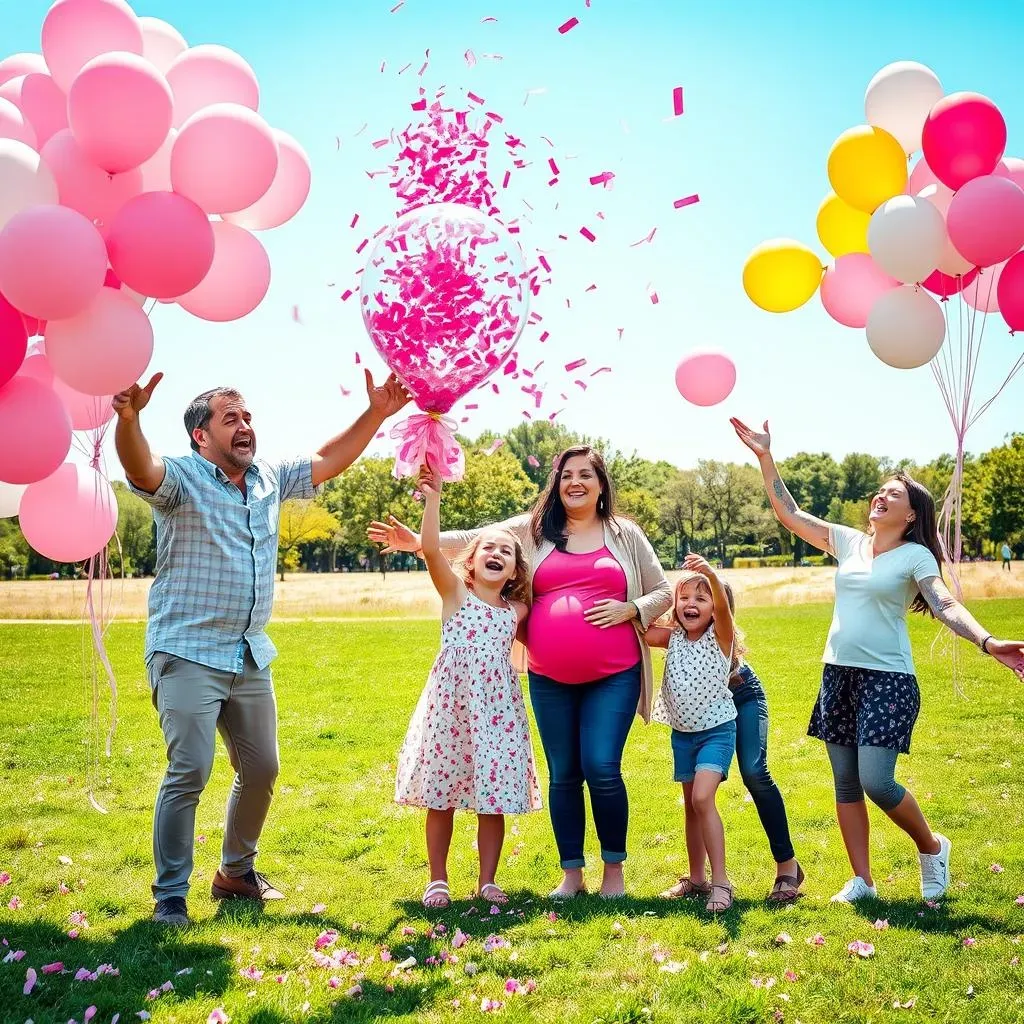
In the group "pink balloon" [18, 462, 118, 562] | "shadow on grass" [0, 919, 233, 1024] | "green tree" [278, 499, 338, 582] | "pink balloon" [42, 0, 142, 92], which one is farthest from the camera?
"green tree" [278, 499, 338, 582]

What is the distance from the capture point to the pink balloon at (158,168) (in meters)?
3.67

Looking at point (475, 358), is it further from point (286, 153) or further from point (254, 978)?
point (254, 978)

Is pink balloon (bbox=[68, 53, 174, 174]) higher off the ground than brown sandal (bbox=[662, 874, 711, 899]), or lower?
higher

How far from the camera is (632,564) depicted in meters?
4.46

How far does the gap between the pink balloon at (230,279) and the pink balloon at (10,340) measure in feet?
2.53

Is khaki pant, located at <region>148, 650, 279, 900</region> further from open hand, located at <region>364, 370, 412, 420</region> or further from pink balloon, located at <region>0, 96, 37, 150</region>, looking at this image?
pink balloon, located at <region>0, 96, 37, 150</region>

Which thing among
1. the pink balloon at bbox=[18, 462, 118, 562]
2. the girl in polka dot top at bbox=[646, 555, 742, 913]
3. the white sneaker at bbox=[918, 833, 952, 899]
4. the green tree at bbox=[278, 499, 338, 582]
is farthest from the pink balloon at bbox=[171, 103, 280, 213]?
the green tree at bbox=[278, 499, 338, 582]

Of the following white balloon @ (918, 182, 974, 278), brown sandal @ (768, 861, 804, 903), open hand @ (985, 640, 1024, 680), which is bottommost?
brown sandal @ (768, 861, 804, 903)

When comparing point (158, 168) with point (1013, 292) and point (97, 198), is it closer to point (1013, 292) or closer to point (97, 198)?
point (97, 198)

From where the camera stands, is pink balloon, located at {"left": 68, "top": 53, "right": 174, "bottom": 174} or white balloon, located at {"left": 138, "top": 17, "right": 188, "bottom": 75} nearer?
pink balloon, located at {"left": 68, "top": 53, "right": 174, "bottom": 174}

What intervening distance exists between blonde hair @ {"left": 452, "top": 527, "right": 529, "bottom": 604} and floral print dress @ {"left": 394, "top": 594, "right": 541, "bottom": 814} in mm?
180

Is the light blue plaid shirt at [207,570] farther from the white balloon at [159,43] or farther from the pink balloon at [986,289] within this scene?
the pink balloon at [986,289]

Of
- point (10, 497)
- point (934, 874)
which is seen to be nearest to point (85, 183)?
point (10, 497)

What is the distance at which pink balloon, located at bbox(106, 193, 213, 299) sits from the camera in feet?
10.9
